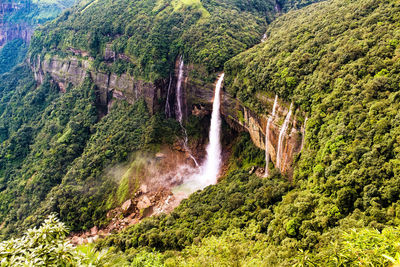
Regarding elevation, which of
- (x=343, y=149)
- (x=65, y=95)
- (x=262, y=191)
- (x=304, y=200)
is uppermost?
(x=65, y=95)

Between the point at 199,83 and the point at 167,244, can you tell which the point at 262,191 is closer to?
the point at 167,244

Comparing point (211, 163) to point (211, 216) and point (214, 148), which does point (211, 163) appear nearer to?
point (214, 148)

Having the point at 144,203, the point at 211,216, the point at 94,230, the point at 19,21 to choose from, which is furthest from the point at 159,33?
the point at 19,21

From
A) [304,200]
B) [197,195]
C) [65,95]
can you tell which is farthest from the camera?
[65,95]

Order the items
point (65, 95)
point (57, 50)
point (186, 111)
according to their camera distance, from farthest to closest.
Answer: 1. point (57, 50)
2. point (65, 95)
3. point (186, 111)

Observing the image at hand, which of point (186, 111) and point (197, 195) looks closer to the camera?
point (197, 195)

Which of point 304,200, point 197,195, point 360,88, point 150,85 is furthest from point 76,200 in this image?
point 360,88

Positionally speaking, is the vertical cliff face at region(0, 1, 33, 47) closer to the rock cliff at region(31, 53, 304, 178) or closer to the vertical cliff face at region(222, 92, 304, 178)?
the rock cliff at region(31, 53, 304, 178)
